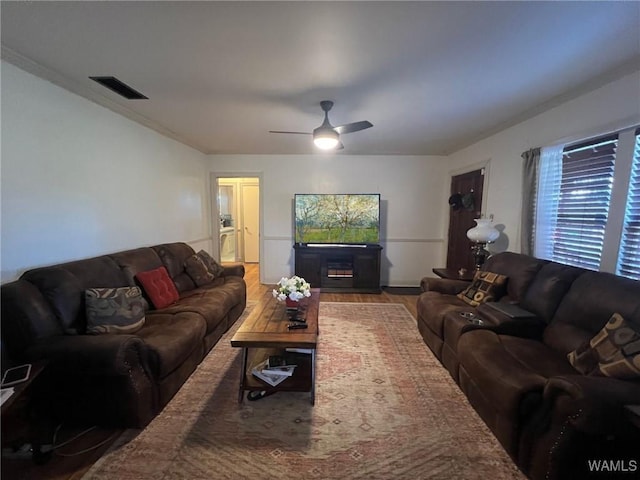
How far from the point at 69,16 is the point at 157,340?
6.65 feet

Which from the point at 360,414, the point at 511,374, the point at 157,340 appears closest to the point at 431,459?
the point at 360,414

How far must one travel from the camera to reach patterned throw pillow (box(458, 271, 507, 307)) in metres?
2.68

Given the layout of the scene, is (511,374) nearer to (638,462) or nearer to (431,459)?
(638,462)

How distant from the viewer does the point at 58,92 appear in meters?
2.31

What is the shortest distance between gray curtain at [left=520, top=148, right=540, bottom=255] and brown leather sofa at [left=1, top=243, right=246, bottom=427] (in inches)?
134

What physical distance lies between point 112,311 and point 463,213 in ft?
15.4

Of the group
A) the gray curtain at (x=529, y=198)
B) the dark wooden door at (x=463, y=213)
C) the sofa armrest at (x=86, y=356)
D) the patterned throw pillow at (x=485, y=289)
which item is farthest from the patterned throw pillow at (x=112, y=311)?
the dark wooden door at (x=463, y=213)

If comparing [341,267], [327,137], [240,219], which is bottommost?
[341,267]

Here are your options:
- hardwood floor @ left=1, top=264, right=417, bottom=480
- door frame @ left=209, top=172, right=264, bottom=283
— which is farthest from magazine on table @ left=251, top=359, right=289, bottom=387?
door frame @ left=209, top=172, right=264, bottom=283

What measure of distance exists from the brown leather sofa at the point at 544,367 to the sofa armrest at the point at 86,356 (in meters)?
2.29

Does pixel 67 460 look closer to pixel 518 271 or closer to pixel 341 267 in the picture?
pixel 518 271

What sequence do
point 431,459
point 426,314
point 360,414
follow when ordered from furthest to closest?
1. point 426,314
2. point 360,414
3. point 431,459

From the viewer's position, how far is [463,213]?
4500 mm

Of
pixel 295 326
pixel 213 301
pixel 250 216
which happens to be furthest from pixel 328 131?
pixel 250 216
